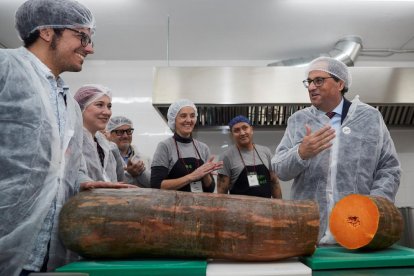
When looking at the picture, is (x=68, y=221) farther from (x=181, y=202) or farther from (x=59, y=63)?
(x=59, y=63)

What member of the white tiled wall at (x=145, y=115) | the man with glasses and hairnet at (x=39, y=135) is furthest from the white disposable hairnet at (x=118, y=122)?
the man with glasses and hairnet at (x=39, y=135)

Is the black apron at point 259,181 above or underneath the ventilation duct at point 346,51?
underneath

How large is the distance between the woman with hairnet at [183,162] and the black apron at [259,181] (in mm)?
421

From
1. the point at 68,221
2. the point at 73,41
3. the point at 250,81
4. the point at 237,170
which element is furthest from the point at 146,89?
the point at 68,221

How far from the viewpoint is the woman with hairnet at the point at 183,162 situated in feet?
7.67

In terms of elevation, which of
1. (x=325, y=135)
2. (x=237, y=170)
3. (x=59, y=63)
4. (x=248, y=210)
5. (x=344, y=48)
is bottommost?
(x=237, y=170)

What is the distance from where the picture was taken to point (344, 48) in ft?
12.5

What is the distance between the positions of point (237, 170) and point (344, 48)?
6.01 ft

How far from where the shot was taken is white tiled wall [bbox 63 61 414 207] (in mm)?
4195

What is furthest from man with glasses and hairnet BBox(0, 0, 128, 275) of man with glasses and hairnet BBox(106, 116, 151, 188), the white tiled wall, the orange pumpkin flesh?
the white tiled wall

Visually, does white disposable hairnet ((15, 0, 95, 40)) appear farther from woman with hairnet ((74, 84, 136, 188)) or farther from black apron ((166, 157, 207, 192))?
black apron ((166, 157, 207, 192))

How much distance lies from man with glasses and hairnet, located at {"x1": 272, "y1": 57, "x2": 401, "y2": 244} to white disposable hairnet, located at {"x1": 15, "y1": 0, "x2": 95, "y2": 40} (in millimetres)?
1044

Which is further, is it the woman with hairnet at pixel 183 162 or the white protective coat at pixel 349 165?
the woman with hairnet at pixel 183 162

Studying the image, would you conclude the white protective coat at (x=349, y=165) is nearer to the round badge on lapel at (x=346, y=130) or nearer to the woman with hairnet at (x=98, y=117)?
the round badge on lapel at (x=346, y=130)
